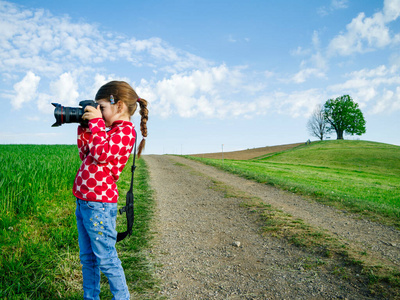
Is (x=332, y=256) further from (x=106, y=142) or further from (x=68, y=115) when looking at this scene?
→ (x=68, y=115)

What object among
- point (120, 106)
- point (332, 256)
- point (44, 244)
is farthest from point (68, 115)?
point (332, 256)

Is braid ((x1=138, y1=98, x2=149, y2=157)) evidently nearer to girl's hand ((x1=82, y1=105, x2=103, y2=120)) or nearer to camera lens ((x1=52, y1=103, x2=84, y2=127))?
girl's hand ((x1=82, y1=105, x2=103, y2=120))

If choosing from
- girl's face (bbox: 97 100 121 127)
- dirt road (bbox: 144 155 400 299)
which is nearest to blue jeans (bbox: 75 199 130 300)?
girl's face (bbox: 97 100 121 127)

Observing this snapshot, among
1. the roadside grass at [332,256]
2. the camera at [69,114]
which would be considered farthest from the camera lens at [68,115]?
the roadside grass at [332,256]

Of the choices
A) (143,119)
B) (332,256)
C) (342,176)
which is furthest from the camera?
(342,176)

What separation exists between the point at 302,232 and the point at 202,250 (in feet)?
7.17

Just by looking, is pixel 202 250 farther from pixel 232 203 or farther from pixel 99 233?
pixel 232 203

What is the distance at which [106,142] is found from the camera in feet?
8.07

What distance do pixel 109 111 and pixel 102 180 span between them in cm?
70

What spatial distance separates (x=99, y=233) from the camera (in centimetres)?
251

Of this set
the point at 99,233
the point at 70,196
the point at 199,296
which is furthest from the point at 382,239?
the point at 70,196

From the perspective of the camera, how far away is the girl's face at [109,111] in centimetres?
270

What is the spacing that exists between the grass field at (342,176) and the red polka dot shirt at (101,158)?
269 inches

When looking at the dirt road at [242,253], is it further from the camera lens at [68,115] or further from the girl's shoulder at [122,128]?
the camera lens at [68,115]
